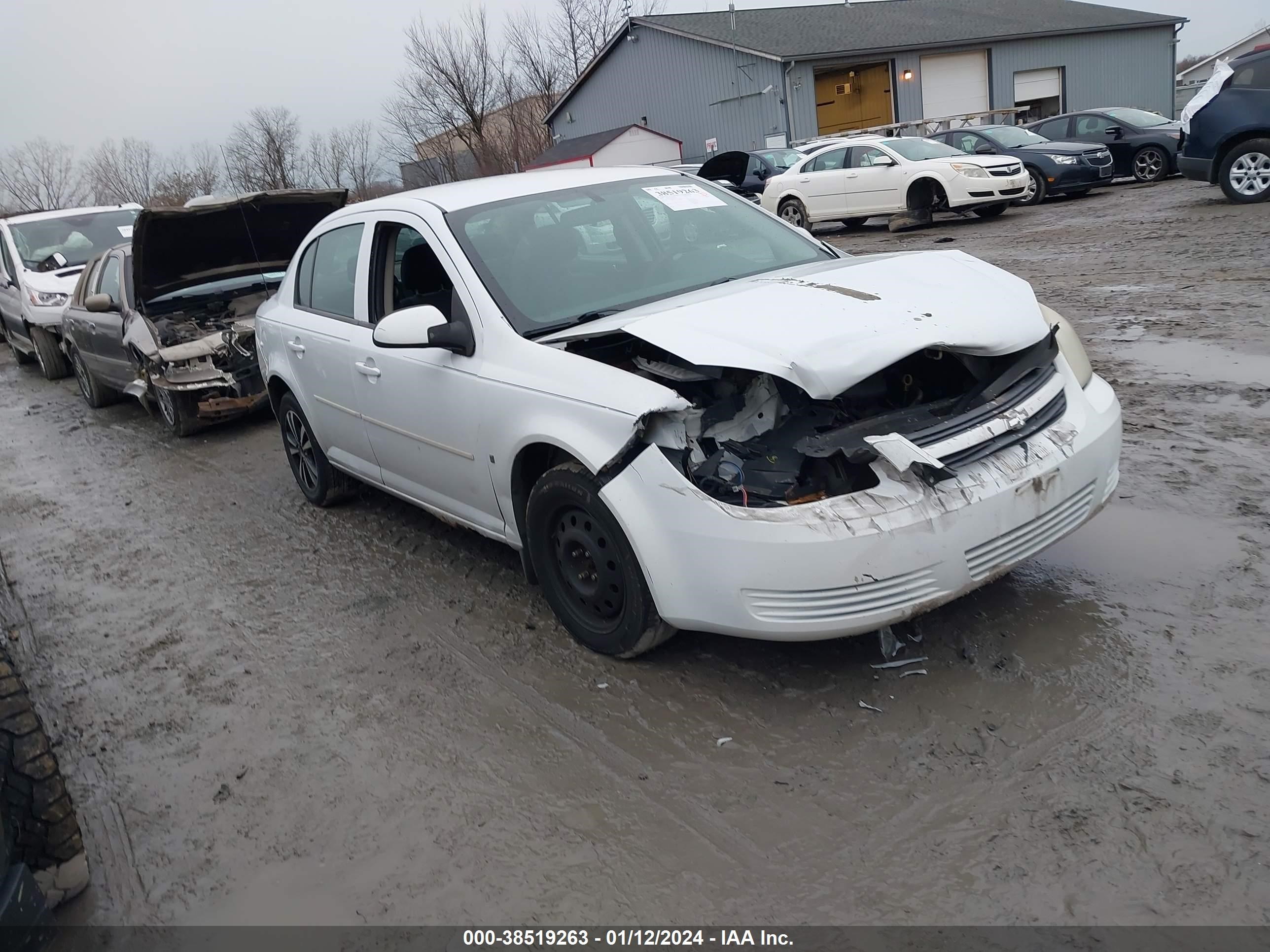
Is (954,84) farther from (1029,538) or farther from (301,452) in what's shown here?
(1029,538)

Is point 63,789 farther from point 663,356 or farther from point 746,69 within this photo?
point 746,69

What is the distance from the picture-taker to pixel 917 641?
11.9 ft

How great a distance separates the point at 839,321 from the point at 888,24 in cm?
3837

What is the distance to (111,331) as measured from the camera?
9094 mm

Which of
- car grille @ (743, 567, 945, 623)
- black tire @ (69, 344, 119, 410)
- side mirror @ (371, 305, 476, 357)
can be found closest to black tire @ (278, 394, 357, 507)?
side mirror @ (371, 305, 476, 357)

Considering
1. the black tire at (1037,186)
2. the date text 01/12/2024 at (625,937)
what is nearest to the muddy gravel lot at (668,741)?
the date text 01/12/2024 at (625,937)

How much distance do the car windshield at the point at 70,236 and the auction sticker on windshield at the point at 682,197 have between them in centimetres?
1053

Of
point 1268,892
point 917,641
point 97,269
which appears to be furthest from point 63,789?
point 97,269

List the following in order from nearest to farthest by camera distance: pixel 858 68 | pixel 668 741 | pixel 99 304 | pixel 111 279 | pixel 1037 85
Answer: pixel 668 741 → pixel 99 304 → pixel 111 279 → pixel 858 68 → pixel 1037 85

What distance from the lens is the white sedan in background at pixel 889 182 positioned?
15.8 metres

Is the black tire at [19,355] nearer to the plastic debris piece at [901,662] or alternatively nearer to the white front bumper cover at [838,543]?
the white front bumper cover at [838,543]

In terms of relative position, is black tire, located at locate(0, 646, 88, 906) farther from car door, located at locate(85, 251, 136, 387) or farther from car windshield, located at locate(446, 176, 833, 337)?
car door, located at locate(85, 251, 136, 387)

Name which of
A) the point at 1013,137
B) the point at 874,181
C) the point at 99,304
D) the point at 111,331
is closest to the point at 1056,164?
the point at 1013,137

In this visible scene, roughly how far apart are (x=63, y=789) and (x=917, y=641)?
9.11 feet
